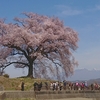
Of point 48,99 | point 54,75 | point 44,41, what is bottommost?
point 48,99

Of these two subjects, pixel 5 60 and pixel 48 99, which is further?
pixel 5 60

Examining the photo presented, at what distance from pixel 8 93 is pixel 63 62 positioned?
853 inches

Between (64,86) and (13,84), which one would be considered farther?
(13,84)

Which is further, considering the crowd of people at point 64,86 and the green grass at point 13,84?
the green grass at point 13,84

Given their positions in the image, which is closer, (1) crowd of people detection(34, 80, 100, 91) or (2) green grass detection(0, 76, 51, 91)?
(1) crowd of people detection(34, 80, 100, 91)

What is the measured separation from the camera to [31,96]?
35.9m

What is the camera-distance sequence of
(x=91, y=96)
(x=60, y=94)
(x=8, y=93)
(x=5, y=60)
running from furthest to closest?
1. (x=5, y=60)
2. (x=91, y=96)
3. (x=60, y=94)
4. (x=8, y=93)

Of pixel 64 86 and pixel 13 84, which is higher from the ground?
pixel 13 84

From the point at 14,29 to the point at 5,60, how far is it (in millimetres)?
5445

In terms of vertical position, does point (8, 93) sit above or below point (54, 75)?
below

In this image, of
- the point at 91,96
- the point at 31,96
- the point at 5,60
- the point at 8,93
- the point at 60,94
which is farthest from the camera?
the point at 5,60

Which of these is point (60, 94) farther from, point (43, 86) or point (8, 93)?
point (8, 93)

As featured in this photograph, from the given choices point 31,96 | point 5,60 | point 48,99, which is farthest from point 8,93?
point 5,60

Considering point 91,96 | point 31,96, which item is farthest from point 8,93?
point 91,96
